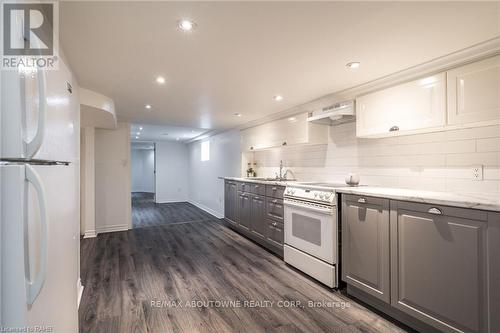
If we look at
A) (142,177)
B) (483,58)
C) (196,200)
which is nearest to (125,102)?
(483,58)

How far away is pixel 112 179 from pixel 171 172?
4.33 metres

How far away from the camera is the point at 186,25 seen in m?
1.62

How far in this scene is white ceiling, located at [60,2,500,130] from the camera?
1.47m

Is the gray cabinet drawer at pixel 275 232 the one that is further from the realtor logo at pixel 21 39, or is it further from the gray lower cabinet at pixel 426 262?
the realtor logo at pixel 21 39

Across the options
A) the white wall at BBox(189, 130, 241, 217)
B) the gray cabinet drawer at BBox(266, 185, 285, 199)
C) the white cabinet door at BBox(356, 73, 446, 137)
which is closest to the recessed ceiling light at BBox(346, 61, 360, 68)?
the white cabinet door at BBox(356, 73, 446, 137)

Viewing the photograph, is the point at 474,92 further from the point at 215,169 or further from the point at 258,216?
the point at 215,169

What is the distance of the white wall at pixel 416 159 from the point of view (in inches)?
81.2

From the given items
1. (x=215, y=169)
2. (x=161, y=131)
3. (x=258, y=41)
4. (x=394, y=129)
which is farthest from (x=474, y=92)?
(x=161, y=131)

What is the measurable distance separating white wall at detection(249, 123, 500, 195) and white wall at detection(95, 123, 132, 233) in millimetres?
3727

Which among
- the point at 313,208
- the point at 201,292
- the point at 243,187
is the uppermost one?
the point at 243,187

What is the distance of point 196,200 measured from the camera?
8367 mm

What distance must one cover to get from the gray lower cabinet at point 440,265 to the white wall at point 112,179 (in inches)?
191

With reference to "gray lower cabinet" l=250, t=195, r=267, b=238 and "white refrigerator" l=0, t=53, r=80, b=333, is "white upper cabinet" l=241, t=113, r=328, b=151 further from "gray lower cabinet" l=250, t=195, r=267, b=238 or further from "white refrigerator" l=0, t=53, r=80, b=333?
"white refrigerator" l=0, t=53, r=80, b=333

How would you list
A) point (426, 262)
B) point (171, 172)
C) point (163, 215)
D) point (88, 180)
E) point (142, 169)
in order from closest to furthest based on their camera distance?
point (426, 262) < point (88, 180) < point (163, 215) < point (171, 172) < point (142, 169)
